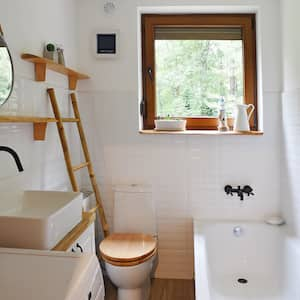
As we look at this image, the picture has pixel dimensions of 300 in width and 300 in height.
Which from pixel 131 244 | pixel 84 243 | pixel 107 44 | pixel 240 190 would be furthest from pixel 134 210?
pixel 107 44

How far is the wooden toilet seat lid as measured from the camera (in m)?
2.08

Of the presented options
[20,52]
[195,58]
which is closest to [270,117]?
[195,58]

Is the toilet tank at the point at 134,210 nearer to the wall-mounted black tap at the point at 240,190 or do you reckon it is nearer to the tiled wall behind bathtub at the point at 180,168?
the tiled wall behind bathtub at the point at 180,168

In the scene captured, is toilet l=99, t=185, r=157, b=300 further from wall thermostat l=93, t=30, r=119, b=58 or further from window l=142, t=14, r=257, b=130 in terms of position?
wall thermostat l=93, t=30, r=119, b=58

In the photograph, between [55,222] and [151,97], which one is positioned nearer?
[55,222]

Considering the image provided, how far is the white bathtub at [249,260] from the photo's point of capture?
2.17 metres

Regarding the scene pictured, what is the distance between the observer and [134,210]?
2627 mm

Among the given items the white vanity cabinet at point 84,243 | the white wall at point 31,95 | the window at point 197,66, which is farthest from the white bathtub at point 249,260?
the white wall at point 31,95

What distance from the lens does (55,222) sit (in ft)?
4.31

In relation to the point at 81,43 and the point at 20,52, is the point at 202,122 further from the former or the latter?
the point at 20,52

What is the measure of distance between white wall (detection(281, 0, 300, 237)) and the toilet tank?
3.38ft

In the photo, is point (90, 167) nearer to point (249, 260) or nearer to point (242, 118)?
point (242, 118)

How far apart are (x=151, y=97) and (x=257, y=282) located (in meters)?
1.65

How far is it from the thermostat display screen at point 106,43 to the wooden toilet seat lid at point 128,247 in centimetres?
144
